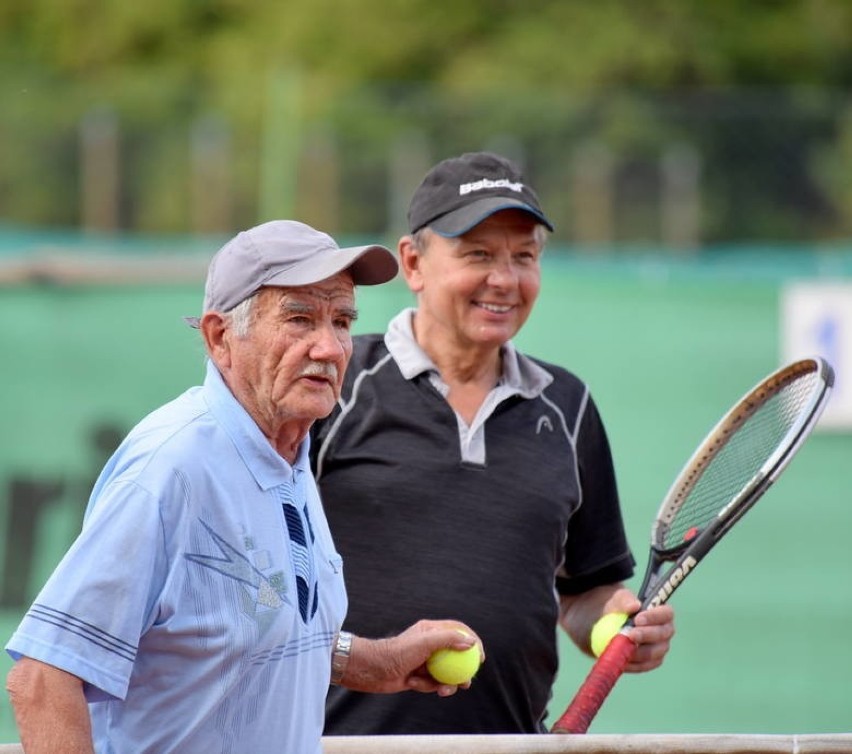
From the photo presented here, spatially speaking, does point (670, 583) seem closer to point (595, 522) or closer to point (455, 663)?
point (595, 522)

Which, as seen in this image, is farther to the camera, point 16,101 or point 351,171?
point 16,101

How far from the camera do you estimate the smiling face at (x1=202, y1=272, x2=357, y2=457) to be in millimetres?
2773

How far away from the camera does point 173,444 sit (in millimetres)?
2584

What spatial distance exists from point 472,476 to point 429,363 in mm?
304

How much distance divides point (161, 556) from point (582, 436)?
1557mm

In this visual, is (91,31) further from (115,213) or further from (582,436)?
(582,436)

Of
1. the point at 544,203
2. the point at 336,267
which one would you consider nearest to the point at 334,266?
the point at 336,267

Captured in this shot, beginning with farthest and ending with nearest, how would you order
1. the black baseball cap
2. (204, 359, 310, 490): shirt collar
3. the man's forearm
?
the black baseball cap → (204, 359, 310, 490): shirt collar → the man's forearm

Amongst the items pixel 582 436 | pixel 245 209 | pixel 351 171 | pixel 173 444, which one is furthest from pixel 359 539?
pixel 245 209

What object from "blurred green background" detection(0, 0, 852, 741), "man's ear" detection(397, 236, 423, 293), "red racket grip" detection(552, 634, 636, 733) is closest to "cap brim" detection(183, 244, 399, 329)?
"man's ear" detection(397, 236, 423, 293)

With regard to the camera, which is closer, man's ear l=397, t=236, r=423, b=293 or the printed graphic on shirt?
the printed graphic on shirt

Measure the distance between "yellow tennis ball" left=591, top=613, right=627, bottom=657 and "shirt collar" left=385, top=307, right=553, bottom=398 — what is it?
0.57m

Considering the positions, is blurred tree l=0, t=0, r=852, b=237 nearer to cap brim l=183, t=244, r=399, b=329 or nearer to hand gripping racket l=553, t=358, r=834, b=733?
hand gripping racket l=553, t=358, r=834, b=733

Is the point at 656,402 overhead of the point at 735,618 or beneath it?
overhead
